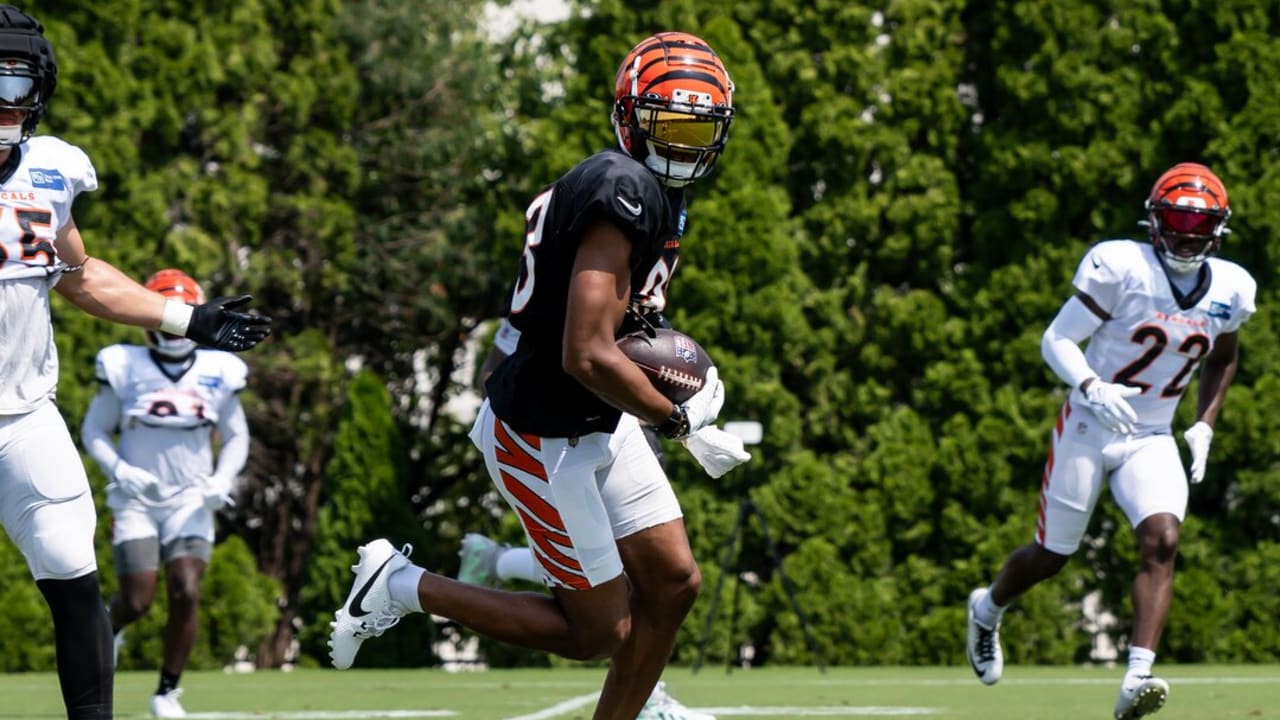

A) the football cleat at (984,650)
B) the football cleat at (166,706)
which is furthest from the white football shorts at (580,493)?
the football cleat at (166,706)

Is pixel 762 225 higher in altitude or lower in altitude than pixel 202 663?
higher

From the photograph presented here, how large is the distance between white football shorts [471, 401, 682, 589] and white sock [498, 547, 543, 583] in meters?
2.73

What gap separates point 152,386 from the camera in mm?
9086

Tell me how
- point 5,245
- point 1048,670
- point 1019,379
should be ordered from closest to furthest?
point 5,245 < point 1048,670 < point 1019,379

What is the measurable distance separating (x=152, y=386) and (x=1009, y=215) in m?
6.57

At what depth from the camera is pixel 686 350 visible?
4.78m

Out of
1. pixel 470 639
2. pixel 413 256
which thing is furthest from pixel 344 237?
pixel 470 639

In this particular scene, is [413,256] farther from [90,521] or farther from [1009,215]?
[90,521]

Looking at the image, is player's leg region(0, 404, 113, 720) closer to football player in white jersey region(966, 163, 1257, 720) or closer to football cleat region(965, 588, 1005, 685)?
football player in white jersey region(966, 163, 1257, 720)

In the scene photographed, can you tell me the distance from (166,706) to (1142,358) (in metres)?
4.58

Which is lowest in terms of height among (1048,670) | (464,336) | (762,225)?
(1048,670)

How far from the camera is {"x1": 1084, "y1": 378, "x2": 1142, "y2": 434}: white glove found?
719 cm

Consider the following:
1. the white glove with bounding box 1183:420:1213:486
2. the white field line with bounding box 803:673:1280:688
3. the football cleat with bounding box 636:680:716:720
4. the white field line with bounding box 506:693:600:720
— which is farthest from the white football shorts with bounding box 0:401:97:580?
the white field line with bounding box 803:673:1280:688

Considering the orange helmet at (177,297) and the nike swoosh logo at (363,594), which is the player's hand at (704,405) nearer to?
the nike swoosh logo at (363,594)
